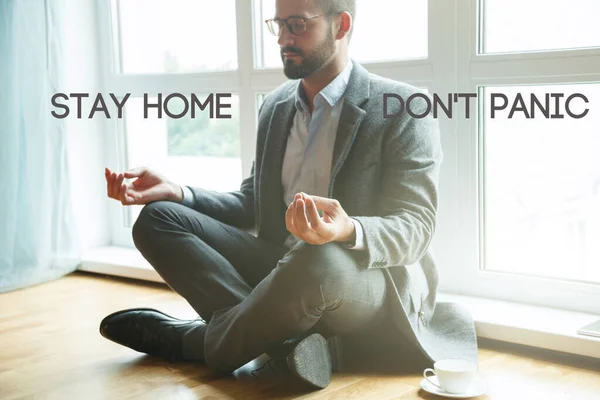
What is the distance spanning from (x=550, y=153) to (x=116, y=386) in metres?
1.31

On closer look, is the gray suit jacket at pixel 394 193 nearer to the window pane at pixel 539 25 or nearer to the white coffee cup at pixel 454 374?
the white coffee cup at pixel 454 374

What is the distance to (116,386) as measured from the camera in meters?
2.11

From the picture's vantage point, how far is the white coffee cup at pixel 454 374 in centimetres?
192

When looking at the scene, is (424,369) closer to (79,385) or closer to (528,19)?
(79,385)

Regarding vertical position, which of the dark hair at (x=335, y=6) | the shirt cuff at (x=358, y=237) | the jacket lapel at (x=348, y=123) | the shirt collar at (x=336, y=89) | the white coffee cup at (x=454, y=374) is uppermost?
the dark hair at (x=335, y=6)

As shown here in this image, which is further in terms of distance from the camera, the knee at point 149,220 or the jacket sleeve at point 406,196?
the knee at point 149,220

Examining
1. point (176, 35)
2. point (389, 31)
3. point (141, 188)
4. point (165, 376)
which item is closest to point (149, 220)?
point (141, 188)

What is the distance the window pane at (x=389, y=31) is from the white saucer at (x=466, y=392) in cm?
104

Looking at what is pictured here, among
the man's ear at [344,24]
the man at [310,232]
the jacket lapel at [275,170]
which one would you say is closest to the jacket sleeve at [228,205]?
the man at [310,232]

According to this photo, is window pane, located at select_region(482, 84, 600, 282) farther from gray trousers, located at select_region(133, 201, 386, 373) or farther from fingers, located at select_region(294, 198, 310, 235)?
fingers, located at select_region(294, 198, 310, 235)

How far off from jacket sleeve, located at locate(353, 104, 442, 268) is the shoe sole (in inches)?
9.2

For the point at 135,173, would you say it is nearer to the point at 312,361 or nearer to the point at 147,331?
the point at 147,331

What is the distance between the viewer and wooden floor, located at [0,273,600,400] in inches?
79.4

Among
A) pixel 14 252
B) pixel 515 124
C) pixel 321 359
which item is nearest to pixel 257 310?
pixel 321 359
